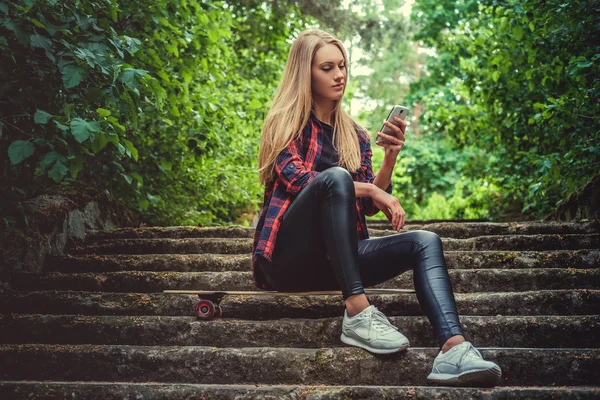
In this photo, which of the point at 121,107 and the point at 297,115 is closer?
the point at 297,115

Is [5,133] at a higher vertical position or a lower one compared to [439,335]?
higher

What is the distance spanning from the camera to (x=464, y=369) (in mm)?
2184

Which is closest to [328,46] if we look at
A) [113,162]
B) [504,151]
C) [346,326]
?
[346,326]

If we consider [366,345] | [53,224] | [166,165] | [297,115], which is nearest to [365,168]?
[297,115]

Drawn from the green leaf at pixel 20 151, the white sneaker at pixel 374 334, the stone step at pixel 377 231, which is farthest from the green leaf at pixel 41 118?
the stone step at pixel 377 231

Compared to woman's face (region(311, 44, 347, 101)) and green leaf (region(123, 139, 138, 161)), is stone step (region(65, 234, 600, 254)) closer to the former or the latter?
green leaf (region(123, 139, 138, 161))

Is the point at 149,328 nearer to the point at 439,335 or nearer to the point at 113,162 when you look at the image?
the point at 439,335

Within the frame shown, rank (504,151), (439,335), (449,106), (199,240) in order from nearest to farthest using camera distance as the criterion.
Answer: (439,335), (199,240), (504,151), (449,106)

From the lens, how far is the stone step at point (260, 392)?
217cm

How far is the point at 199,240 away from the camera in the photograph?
170 inches

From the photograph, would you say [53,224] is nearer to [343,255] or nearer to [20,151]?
[20,151]

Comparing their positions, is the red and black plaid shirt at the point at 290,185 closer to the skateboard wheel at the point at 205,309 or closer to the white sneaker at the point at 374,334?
the skateboard wheel at the point at 205,309

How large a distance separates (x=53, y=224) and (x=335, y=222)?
2.24 metres

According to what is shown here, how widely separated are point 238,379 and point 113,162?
2456mm
